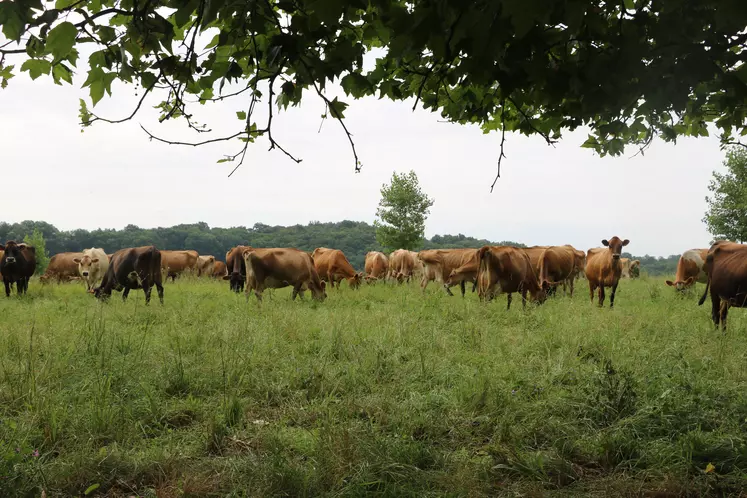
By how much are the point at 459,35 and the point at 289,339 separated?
6.01 m

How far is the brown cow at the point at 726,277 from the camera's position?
9.06 m

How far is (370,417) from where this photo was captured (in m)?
A: 4.32

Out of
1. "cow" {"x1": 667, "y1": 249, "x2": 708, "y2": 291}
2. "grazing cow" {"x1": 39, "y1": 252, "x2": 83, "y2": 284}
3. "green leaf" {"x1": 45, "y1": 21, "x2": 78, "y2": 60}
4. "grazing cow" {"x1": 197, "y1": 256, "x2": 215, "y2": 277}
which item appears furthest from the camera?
"grazing cow" {"x1": 197, "y1": 256, "x2": 215, "y2": 277}

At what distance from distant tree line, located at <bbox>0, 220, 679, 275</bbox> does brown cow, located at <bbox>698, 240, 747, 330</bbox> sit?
35.1 m

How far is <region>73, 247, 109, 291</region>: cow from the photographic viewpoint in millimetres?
19328

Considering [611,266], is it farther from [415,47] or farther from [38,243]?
[38,243]

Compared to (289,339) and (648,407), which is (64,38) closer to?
(648,407)

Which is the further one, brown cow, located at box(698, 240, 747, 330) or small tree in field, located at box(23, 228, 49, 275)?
small tree in field, located at box(23, 228, 49, 275)

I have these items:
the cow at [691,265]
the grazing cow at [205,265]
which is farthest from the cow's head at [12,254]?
the cow at [691,265]

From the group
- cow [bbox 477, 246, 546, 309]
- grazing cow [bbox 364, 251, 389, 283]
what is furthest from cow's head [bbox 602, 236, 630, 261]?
grazing cow [bbox 364, 251, 389, 283]

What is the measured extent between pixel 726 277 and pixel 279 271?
10.5 meters

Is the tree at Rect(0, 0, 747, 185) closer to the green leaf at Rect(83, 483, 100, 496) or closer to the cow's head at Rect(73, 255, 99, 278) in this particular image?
the green leaf at Rect(83, 483, 100, 496)

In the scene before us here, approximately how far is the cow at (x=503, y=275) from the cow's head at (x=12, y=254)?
47.0 feet

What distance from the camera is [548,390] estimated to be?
5.14 meters
